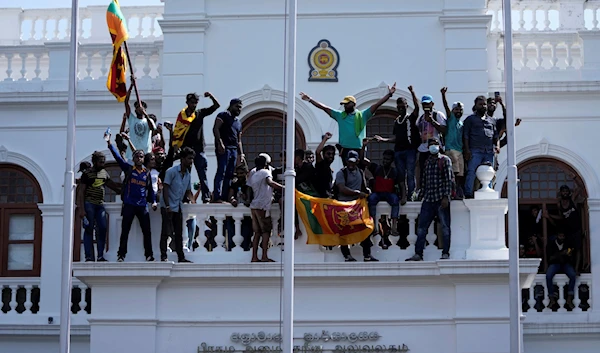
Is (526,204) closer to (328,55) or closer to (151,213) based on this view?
(328,55)

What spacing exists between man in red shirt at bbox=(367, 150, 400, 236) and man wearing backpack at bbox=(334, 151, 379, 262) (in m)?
0.14

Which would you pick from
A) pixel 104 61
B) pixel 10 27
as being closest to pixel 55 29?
pixel 10 27

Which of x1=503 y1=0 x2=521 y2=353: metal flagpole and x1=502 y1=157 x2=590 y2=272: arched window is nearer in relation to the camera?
x1=503 y1=0 x2=521 y2=353: metal flagpole

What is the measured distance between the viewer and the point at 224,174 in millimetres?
19609

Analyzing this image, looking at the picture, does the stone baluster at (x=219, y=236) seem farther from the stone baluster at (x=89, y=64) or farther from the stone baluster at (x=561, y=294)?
the stone baluster at (x=89, y=64)

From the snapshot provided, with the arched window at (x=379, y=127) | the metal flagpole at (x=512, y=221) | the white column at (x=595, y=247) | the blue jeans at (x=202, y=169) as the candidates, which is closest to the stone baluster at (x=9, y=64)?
the arched window at (x=379, y=127)

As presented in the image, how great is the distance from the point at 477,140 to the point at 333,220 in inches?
98.3

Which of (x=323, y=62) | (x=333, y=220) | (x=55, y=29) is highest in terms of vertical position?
(x=55, y=29)

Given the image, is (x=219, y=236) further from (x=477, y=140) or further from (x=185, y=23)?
(x=185, y=23)

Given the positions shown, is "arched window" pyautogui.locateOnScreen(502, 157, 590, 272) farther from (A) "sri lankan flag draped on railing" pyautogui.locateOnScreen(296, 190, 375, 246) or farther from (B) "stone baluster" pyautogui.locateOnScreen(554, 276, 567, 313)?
(A) "sri lankan flag draped on railing" pyautogui.locateOnScreen(296, 190, 375, 246)

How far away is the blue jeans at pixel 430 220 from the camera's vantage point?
60.9 ft

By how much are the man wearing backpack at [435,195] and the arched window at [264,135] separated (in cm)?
607

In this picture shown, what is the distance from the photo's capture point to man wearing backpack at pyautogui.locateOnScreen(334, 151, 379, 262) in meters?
18.8

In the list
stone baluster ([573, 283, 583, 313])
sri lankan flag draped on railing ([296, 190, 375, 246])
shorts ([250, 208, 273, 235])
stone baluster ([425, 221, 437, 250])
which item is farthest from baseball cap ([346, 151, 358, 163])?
stone baluster ([573, 283, 583, 313])
